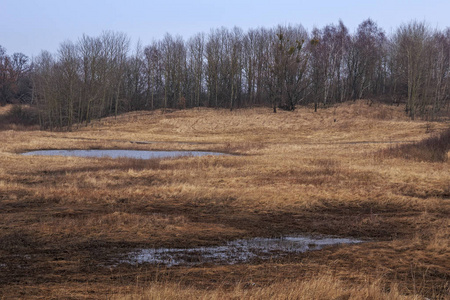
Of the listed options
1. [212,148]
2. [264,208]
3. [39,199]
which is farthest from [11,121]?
[264,208]

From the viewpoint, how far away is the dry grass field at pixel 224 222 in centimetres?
714

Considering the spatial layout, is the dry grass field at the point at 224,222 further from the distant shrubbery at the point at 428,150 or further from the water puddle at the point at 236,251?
the water puddle at the point at 236,251

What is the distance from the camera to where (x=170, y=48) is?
7850cm

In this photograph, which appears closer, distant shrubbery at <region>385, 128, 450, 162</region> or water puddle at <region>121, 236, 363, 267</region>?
water puddle at <region>121, 236, 363, 267</region>

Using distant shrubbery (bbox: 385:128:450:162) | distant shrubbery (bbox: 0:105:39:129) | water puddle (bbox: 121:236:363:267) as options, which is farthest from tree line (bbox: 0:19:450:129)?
water puddle (bbox: 121:236:363:267)

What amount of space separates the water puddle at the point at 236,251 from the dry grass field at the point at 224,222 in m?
0.39

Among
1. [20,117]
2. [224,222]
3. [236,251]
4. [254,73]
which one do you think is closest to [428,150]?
[224,222]

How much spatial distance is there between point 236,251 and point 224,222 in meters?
2.98

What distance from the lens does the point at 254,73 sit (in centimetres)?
7544

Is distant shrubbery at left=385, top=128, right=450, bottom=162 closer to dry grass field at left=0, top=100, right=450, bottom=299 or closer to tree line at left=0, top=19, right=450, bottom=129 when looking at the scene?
dry grass field at left=0, top=100, right=450, bottom=299

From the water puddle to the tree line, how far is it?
51.4 m

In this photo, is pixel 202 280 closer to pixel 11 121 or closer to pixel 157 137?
pixel 157 137

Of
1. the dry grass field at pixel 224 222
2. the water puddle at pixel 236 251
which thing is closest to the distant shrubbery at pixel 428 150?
the dry grass field at pixel 224 222

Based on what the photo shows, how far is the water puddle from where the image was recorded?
9.00 meters
